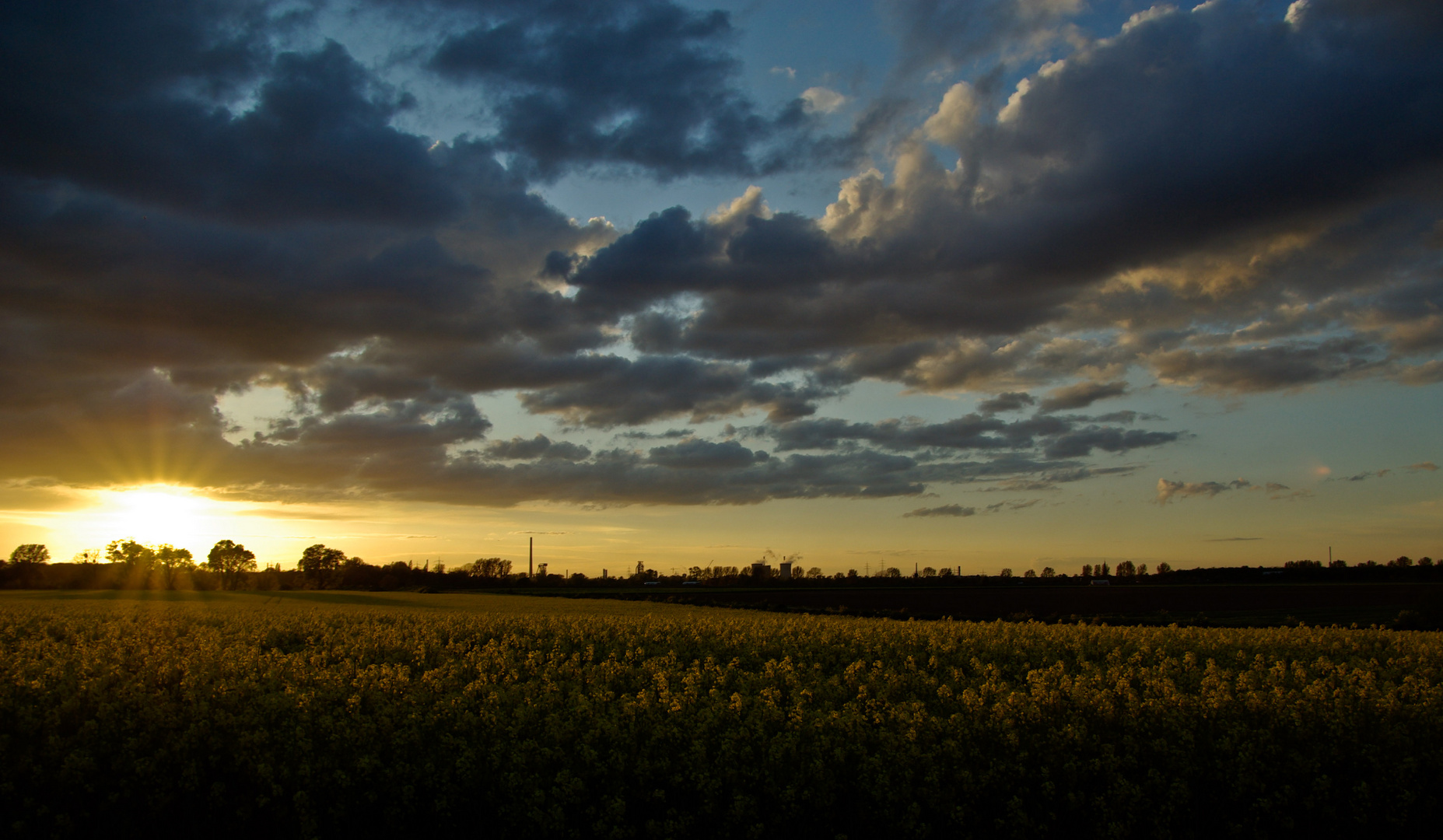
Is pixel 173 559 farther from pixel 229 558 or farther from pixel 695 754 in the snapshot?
pixel 695 754

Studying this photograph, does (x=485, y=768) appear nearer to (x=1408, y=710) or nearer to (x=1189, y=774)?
(x=1189, y=774)

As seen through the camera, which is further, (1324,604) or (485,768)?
(1324,604)

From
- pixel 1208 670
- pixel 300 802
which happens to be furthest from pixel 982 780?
pixel 1208 670

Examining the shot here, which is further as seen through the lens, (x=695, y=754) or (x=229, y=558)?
(x=229, y=558)

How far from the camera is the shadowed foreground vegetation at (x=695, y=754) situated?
10508 mm

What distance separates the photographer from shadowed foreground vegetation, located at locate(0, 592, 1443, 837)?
10.5 meters

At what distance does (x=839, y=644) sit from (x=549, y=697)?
13.2m

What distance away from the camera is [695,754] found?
10.7m

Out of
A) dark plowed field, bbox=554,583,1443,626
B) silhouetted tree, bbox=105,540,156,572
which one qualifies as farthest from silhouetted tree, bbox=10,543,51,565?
dark plowed field, bbox=554,583,1443,626

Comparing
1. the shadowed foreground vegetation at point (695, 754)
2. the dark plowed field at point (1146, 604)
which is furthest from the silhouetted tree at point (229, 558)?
the shadowed foreground vegetation at point (695, 754)

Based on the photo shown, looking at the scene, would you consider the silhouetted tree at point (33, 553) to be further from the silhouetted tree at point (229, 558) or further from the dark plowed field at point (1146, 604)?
the dark plowed field at point (1146, 604)

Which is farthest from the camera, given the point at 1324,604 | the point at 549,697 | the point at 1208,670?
the point at 1324,604

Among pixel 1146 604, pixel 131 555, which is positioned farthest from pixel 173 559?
pixel 1146 604

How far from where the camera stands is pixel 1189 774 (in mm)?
11938
